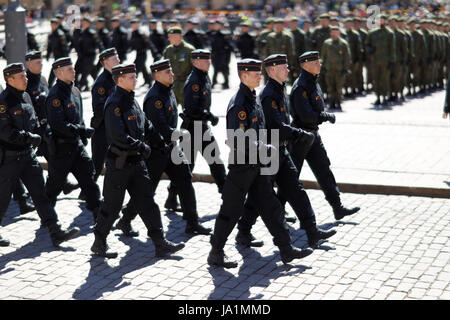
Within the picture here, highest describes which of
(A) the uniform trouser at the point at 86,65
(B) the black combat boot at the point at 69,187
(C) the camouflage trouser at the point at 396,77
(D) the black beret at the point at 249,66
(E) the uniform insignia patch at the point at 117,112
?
(D) the black beret at the point at 249,66

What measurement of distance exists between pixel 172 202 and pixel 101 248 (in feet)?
6.51

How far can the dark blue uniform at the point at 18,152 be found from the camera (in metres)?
7.74

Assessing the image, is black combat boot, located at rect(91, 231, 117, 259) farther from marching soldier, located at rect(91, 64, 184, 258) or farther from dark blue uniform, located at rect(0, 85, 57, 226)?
dark blue uniform, located at rect(0, 85, 57, 226)

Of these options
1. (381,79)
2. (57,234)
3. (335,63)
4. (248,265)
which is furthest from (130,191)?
(381,79)

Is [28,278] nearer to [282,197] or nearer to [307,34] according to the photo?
[282,197]

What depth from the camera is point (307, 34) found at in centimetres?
2073

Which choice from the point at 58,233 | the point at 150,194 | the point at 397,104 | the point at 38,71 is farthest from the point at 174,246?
the point at 397,104

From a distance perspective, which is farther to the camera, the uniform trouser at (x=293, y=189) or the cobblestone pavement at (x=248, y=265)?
the uniform trouser at (x=293, y=189)

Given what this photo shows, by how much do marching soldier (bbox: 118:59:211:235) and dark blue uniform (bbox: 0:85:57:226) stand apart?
A: 93 centimetres

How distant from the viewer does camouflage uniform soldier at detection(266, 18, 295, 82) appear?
19188 millimetres

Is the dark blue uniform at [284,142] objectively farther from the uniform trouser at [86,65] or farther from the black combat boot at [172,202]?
the uniform trouser at [86,65]

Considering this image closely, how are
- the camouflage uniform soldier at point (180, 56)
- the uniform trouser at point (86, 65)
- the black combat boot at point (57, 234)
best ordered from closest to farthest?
the black combat boot at point (57, 234), the camouflage uniform soldier at point (180, 56), the uniform trouser at point (86, 65)

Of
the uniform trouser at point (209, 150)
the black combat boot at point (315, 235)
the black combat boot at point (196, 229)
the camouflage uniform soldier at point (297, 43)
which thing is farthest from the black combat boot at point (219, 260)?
the camouflage uniform soldier at point (297, 43)

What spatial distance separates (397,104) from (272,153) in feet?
39.4
